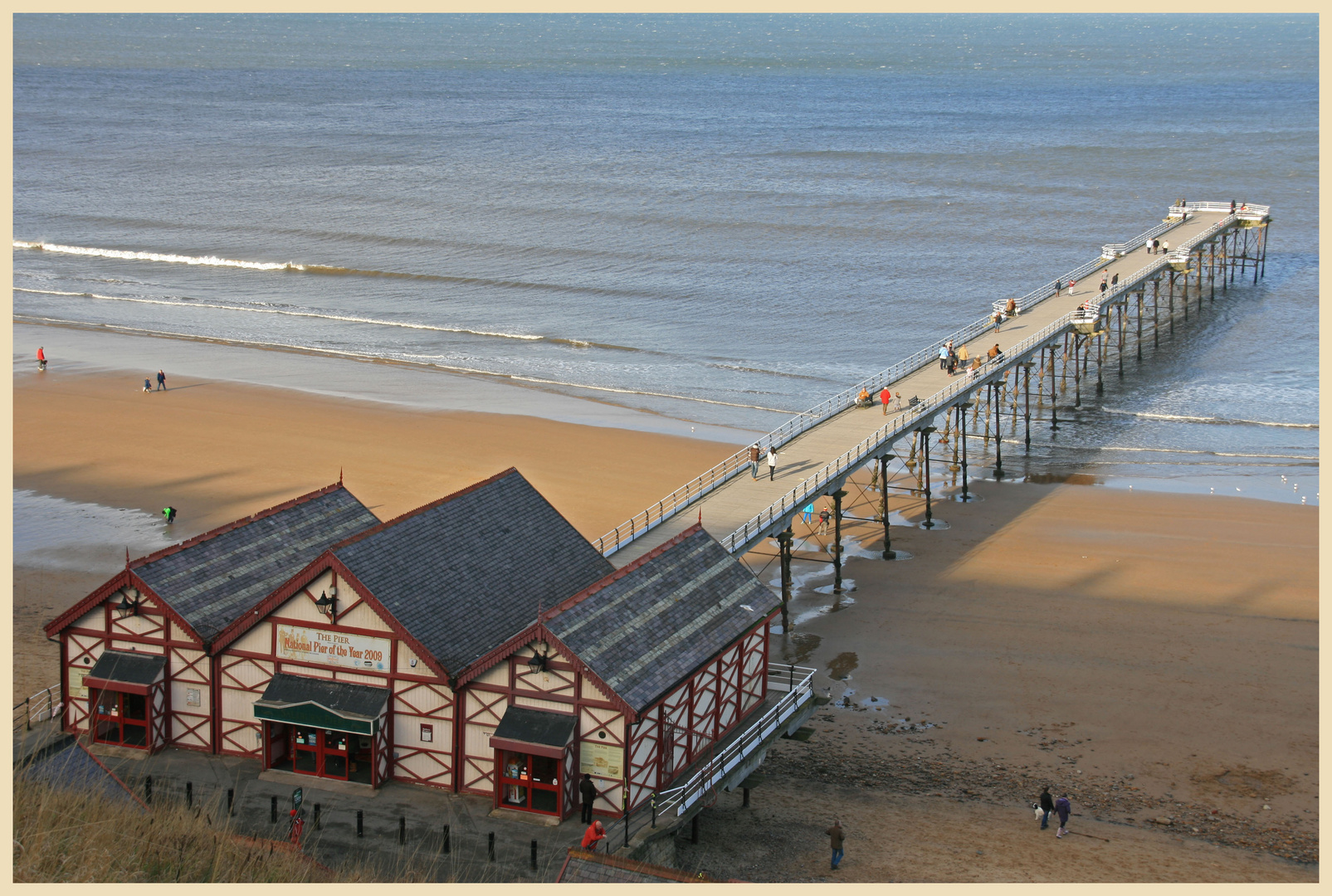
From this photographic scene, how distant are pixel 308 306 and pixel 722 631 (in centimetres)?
5080

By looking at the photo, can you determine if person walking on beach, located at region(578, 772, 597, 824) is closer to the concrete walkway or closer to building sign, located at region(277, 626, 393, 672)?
building sign, located at region(277, 626, 393, 672)

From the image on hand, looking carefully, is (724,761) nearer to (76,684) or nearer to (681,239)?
(76,684)

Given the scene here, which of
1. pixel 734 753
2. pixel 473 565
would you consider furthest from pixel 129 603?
pixel 734 753

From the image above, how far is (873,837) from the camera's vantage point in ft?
77.9

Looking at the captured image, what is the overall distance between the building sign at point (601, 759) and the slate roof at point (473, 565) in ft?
7.90

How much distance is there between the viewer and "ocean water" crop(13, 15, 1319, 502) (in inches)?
2213

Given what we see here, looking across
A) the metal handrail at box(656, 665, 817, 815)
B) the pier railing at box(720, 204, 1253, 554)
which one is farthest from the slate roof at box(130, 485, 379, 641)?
the pier railing at box(720, 204, 1253, 554)

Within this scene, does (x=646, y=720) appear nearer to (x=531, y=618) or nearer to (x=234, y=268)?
(x=531, y=618)

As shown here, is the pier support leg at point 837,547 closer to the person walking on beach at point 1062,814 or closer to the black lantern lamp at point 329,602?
the person walking on beach at point 1062,814

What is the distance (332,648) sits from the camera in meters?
23.2

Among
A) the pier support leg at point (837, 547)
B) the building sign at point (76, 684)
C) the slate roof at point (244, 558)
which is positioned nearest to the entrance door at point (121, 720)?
the building sign at point (76, 684)

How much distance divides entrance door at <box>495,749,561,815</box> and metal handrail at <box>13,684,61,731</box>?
8443mm

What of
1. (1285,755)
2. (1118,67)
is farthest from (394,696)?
(1118,67)

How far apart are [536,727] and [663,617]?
2.92 m
